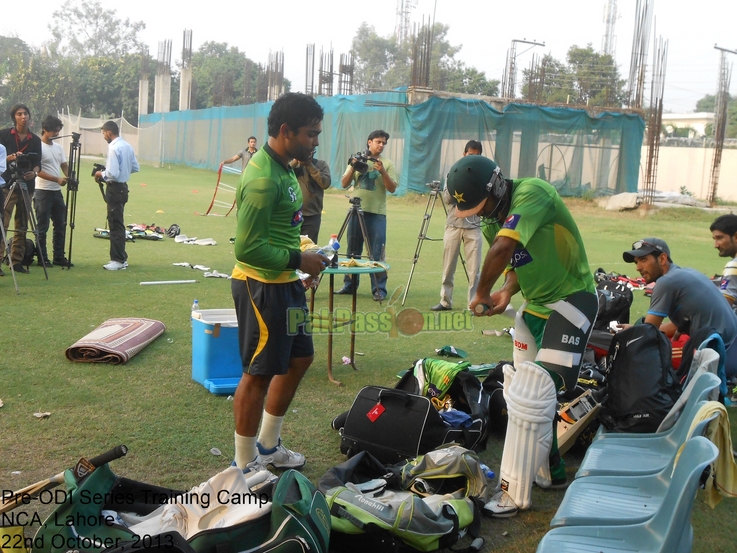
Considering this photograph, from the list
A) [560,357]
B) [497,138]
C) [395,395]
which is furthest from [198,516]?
[497,138]

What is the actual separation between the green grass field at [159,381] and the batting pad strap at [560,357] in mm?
784

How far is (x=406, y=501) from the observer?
3322 mm

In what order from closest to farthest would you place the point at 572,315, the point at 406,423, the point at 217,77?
Result: the point at 572,315 < the point at 406,423 < the point at 217,77

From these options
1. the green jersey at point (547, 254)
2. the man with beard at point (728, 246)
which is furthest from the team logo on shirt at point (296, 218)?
the man with beard at point (728, 246)

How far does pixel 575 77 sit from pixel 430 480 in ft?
147

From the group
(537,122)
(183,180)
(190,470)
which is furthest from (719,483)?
(183,180)

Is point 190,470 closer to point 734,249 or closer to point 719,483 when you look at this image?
point 719,483

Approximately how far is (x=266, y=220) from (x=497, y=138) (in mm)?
23895

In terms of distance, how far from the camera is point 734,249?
20.6ft

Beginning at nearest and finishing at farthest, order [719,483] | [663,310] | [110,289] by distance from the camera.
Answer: [719,483] < [663,310] < [110,289]

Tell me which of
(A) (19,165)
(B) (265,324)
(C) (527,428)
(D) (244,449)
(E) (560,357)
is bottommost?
(D) (244,449)

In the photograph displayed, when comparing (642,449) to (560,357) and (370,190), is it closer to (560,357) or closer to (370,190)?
(560,357)

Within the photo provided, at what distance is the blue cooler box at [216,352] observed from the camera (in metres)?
5.32

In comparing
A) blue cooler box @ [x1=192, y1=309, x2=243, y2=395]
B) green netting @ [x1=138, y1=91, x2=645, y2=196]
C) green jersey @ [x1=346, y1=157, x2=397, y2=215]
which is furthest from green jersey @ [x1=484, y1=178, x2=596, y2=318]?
green netting @ [x1=138, y1=91, x2=645, y2=196]
